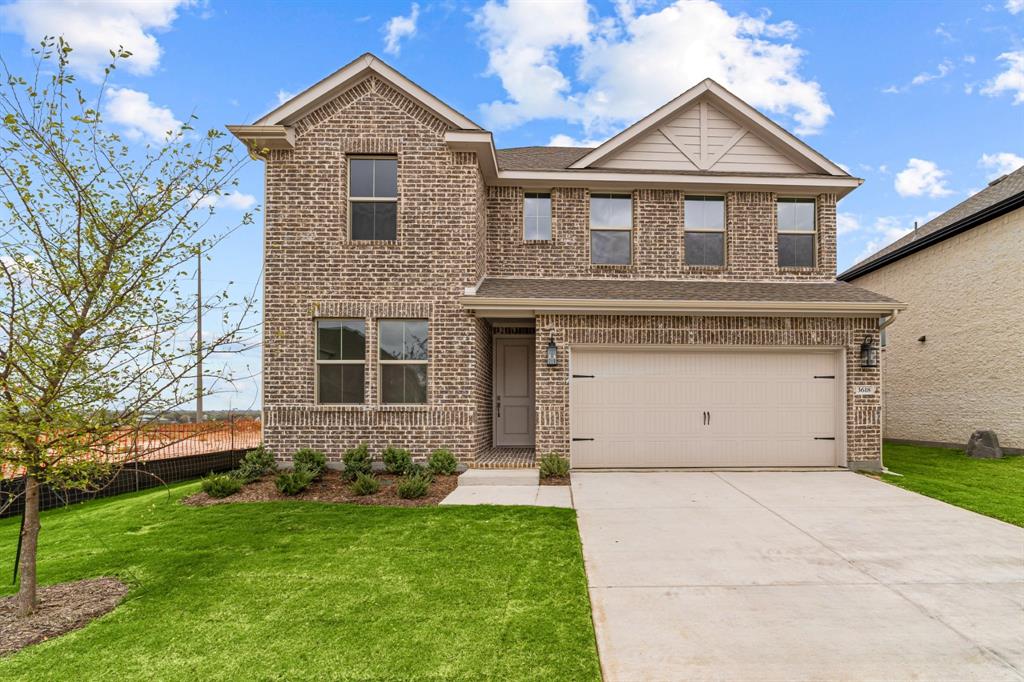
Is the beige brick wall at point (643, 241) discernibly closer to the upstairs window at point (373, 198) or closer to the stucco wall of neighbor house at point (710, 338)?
the stucco wall of neighbor house at point (710, 338)

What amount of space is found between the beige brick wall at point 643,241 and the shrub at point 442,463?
13.0ft

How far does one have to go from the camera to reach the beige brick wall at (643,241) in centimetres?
1153

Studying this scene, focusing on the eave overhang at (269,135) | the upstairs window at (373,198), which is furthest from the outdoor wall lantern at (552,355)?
the eave overhang at (269,135)

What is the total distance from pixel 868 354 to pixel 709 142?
17.6 feet

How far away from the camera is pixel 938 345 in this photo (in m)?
15.0

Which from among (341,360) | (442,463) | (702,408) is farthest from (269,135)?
(702,408)

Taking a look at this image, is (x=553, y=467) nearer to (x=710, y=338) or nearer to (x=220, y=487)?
(x=710, y=338)

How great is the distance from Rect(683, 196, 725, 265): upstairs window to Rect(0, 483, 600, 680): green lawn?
22.5ft

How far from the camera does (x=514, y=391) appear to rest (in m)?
12.0

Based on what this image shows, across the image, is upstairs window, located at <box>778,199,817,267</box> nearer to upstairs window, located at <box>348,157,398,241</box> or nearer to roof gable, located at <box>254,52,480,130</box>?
roof gable, located at <box>254,52,480,130</box>

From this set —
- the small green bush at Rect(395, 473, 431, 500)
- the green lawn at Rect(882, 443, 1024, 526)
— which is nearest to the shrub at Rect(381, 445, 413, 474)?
the small green bush at Rect(395, 473, 431, 500)

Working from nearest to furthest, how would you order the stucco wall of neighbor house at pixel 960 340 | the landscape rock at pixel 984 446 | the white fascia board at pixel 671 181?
the white fascia board at pixel 671 181 < the landscape rock at pixel 984 446 < the stucco wall of neighbor house at pixel 960 340

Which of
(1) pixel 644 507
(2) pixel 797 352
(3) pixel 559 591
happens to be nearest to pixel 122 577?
(3) pixel 559 591

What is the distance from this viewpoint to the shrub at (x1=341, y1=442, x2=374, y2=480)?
30.1ft
